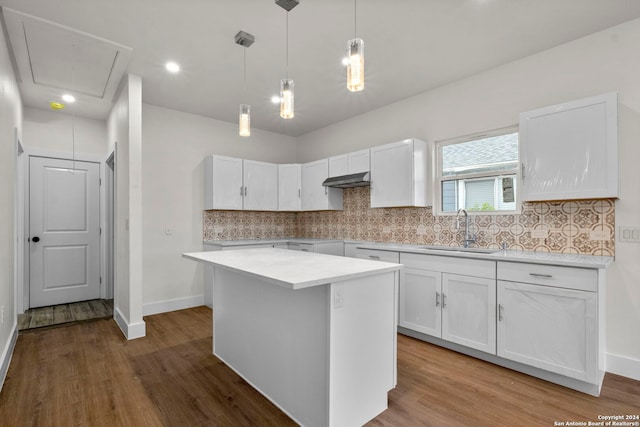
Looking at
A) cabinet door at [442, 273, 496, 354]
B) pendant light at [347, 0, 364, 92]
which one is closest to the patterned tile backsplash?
cabinet door at [442, 273, 496, 354]

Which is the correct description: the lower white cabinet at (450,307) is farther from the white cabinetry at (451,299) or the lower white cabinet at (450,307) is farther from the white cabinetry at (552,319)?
the white cabinetry at (552,319)

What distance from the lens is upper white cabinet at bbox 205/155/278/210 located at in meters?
4.40

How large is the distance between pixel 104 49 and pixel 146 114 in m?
1.39

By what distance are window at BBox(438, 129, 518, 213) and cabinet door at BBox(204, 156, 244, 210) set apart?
8.92 ft

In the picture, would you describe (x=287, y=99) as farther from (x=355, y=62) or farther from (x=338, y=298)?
(x=338, y=298)

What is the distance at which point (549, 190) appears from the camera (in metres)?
2.55

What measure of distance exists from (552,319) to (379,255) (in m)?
1.60

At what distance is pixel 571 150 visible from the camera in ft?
8.02

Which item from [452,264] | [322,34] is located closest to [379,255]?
[452,264]

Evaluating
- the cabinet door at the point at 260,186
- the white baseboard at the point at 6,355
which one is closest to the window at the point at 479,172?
the cabinet door at the point at 260,186

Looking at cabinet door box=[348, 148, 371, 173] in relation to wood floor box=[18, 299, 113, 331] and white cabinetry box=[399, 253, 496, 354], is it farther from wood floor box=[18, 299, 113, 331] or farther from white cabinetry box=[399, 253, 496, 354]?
wood floor box=[18, 299, 113, 331]

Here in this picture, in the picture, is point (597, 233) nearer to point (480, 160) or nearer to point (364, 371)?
point (480, 160)

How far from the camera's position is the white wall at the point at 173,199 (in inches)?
162

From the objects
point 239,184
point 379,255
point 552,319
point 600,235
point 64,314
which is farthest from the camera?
point 239,184
